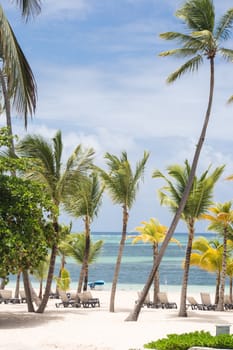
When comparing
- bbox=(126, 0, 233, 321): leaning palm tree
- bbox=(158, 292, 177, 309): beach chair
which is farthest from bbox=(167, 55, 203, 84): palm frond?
bbox=(158, 292, 177, 309): beach chair

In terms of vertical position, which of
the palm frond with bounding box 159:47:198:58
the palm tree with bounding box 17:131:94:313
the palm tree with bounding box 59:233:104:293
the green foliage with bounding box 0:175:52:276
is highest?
the palm frond with bounding box 159:47:198:58

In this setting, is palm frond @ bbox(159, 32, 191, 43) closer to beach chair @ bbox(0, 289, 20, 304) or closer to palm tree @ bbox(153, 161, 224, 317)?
palm tree @ bbox(153, 161, 224, 317)

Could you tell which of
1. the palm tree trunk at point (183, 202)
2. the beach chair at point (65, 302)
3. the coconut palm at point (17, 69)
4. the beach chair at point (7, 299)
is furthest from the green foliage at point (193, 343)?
the beach chair at point (7, 299)

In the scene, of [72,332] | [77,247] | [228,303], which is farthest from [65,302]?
[72,332]

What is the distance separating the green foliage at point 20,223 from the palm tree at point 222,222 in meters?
10.3

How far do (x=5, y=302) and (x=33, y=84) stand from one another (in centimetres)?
1916

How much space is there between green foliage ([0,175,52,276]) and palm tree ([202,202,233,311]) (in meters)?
10.3

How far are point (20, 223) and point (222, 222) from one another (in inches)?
492

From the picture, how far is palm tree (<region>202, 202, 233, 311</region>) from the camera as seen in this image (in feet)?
90.2

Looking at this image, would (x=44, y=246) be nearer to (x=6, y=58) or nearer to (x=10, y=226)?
(x=10, y=226)

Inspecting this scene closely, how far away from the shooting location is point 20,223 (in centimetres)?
1822

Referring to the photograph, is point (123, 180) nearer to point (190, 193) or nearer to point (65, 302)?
point (190, 193)

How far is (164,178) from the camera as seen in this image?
2478 centimetres

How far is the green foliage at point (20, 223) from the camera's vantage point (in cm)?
1748
